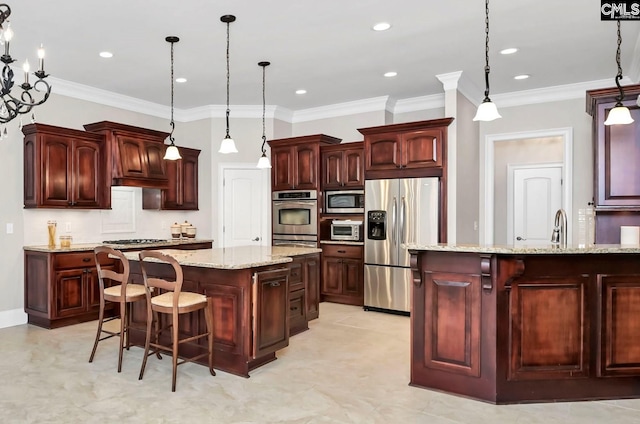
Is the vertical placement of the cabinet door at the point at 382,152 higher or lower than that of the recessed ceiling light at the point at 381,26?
lower

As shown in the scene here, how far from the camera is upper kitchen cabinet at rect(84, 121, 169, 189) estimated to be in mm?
5734

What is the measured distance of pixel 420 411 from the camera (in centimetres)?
287

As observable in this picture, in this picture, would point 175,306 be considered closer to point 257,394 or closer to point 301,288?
point 257,394

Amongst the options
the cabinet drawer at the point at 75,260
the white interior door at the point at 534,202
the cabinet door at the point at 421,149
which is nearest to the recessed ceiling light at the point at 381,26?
the cabinet door at the point at 421,149

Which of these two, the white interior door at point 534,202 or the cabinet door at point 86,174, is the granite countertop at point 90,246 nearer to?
the cabinet door at point 86,174

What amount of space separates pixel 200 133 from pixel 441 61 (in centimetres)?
397

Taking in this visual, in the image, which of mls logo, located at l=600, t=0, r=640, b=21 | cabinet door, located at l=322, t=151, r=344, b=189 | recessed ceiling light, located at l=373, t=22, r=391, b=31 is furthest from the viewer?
cabinet door, located at l=322, t=151, r=344, b=189

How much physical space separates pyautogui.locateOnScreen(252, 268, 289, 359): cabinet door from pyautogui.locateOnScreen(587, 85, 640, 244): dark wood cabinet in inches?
124

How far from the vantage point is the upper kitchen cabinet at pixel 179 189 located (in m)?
6.61

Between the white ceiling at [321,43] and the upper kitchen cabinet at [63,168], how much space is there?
72 centimetres

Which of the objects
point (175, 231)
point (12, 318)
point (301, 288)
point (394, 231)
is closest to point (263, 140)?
point (301, 288)

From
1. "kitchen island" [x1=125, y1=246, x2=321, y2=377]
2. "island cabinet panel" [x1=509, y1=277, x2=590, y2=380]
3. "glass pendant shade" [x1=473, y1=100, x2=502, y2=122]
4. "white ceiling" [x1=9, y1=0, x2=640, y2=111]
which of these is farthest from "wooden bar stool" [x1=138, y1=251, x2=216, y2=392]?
"glass pendant shade" [x1=473, y1=100, x2=502, y2=122]

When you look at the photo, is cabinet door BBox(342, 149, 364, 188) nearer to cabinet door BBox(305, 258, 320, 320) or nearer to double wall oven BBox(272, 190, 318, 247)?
double wall oven BBox(272, 190, 318, 247)

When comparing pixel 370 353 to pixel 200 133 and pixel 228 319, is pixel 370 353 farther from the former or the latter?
pixel 200 133
